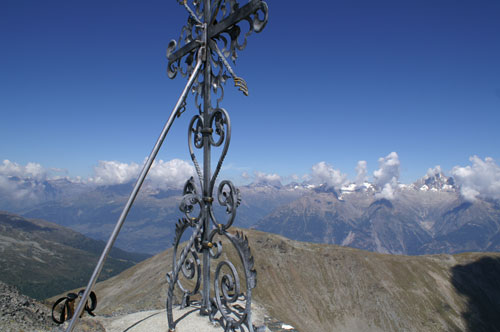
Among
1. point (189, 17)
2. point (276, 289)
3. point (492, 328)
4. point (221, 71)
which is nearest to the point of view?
point (221, 71)

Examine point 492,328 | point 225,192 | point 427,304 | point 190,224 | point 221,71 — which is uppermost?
point 221,71

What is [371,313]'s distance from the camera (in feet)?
365

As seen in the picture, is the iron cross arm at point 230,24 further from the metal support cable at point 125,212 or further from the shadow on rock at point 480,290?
the shadow on rock at point 480,290

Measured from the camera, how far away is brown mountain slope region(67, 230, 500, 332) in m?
104

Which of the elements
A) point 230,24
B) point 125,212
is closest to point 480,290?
point 230,24

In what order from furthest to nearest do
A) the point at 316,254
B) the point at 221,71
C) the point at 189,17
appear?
1. the point at 316,254
2. the point at 189,17
3. the point at 221,71

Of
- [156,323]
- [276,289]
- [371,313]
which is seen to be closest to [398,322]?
[371,313]

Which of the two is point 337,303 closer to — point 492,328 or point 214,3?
point 492,328

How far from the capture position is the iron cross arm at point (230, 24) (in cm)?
613

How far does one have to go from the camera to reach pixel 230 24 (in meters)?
6.80

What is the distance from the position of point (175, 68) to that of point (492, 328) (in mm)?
154916

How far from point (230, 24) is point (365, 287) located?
128524mm

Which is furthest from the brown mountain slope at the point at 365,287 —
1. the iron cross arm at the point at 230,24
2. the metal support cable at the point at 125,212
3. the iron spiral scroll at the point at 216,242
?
the metal support cable at the point at 125,212

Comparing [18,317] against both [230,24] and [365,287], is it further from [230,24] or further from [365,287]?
[365,287]
